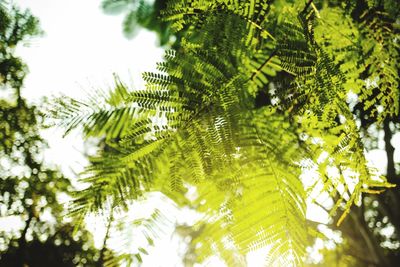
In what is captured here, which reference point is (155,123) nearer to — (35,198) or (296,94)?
(296,94)

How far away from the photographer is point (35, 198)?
17.4m

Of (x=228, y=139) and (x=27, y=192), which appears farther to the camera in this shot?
(x=27, y=192)

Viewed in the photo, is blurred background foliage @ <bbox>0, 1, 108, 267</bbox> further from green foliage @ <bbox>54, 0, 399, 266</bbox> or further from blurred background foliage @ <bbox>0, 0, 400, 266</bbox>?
green foliage @ <bbox>54, 0, 399, 266</bbox>

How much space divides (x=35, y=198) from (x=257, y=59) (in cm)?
1984

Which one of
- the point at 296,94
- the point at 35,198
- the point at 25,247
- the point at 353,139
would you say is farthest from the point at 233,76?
the point at 25,247

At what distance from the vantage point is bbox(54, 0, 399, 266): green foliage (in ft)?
2.16

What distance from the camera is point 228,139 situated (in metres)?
0.72

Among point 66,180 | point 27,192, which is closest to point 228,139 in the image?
point 66,180

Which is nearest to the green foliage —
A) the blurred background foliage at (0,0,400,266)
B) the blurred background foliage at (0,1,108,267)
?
the blurred background foliage at (0,0,400,266)

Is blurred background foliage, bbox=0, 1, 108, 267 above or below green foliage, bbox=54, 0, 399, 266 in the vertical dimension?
above

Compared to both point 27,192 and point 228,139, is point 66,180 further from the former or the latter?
point 27,192

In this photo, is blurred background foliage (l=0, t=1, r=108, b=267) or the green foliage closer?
the green foliage

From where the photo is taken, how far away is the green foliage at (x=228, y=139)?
66cm

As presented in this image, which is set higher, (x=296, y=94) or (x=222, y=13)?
(x=222, y=13)
